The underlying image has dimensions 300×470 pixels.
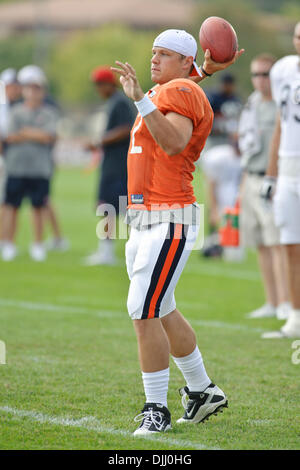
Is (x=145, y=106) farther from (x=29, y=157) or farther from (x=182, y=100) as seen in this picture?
(x=29, y=157)

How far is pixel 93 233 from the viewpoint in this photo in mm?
14359

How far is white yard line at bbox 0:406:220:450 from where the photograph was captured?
402cm

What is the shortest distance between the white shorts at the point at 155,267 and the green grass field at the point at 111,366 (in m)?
0.61

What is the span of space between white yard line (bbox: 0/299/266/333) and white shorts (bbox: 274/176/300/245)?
0.83 m

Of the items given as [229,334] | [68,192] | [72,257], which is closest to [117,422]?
[229,334]

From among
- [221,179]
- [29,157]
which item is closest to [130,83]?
[29,157]

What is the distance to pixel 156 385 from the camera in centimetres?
426

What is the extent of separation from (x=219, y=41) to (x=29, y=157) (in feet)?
21.5

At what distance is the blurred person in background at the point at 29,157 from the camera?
10836mm

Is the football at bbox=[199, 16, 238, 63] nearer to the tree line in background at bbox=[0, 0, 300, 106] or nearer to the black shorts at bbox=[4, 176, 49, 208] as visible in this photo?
the black shorts at bbox=[4, 176, 49, 208]

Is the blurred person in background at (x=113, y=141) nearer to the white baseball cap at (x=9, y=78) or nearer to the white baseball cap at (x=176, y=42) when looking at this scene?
the white baseball cap at (x=9, y=78)

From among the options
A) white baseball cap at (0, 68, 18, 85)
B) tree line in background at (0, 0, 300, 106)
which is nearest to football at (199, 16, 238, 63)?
white baseball cap at (0, 68, 18, 85)
